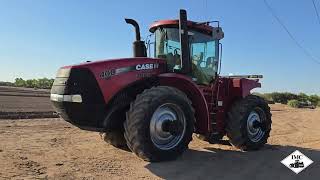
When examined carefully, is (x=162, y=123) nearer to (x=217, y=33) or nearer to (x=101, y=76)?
(x=101, y=76)

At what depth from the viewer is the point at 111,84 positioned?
930 cm

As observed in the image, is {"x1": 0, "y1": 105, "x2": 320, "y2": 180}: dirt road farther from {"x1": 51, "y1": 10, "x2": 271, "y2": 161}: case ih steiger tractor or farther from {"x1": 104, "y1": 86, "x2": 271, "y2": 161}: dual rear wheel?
{"x1": 51, "y1": 10, "x2": 271, "y2": 161}: case ih steiger tractor

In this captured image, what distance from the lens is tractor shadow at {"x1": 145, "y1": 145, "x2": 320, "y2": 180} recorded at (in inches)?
353

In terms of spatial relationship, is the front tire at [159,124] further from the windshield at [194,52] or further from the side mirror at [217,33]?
the side mirror at [217,33]

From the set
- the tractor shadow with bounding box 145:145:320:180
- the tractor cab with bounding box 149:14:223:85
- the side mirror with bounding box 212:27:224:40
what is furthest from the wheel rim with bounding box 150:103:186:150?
the side mirror with bounding box 212:27:224:40

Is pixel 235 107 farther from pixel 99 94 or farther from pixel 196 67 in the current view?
pixel 99 94

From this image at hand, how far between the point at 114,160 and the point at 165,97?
5.21 ft

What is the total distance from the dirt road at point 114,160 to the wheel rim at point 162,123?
0.41 m

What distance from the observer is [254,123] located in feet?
40.3

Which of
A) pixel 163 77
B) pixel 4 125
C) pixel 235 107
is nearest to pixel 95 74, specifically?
pixel 163 77

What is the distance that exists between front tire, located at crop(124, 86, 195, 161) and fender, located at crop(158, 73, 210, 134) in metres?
0.48

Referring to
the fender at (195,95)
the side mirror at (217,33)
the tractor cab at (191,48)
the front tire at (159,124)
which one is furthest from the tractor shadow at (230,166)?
the side mirror at (217,33)

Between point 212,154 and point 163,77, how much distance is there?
223cm

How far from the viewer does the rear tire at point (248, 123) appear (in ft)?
38.4
